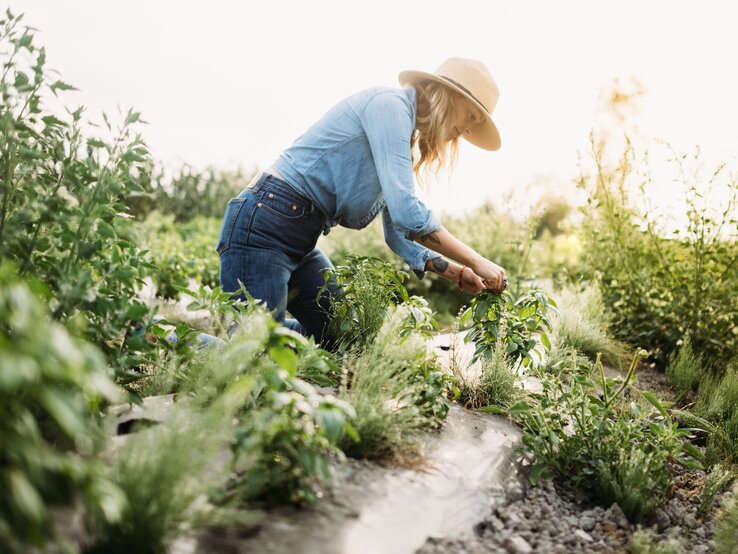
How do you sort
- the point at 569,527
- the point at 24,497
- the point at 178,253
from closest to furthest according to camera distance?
1. the point at 24,497
2. the point at 569,527
3. the point at 178,253

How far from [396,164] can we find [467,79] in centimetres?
64

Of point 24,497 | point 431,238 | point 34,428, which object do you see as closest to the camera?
point 24,497

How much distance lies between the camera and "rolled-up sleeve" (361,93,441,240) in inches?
98.2

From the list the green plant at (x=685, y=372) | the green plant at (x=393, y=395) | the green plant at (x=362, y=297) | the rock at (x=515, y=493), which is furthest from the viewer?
the green plant at (x=685, y=372)

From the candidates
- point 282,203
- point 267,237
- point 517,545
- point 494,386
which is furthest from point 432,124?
point 517,545

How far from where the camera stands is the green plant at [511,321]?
2801 millimetres

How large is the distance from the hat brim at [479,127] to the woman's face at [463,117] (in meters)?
0.04

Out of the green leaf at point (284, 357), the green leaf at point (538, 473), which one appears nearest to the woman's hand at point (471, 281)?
the green leaf at point (538, 473)

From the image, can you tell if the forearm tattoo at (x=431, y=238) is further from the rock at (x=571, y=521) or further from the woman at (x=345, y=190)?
the rock at (x=571, y=521)

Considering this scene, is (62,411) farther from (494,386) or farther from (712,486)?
(712,486)

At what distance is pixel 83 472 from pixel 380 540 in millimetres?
870

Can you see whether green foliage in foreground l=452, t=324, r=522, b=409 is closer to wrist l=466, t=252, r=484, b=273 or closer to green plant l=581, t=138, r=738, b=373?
wrist l=466, t=252, r=484, b=273

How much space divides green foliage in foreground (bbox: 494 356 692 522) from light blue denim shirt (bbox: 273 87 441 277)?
37.4 inches

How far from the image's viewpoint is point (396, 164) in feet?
8.19
